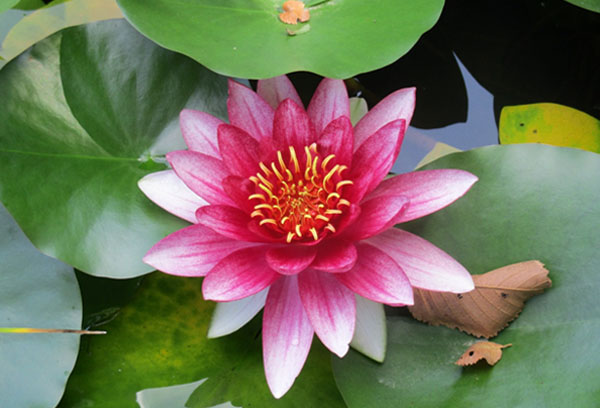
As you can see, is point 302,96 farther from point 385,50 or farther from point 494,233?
point 494,233

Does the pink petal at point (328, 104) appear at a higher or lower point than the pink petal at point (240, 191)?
higher

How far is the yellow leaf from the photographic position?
5.05 ft

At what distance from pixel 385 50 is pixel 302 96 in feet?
1.64

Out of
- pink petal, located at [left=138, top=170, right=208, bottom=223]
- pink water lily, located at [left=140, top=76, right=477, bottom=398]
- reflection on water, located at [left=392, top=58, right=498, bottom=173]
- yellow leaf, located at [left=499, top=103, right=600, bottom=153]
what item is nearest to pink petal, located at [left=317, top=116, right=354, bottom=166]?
pink water lily, located at [left=140, top=76, right=477, bottom=398]

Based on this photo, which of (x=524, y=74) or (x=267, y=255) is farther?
(x=524, y=74)

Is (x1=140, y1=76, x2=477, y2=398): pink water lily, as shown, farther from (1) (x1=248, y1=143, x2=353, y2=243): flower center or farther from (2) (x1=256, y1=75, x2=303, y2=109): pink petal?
(2) (x1=256, y1=75, x2=303, y2=109): pink petal

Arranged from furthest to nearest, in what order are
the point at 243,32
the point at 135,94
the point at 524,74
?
the point at 524,74 → the point at 135,94 → the point at 243,32

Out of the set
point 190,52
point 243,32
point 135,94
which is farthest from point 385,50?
point 135,94

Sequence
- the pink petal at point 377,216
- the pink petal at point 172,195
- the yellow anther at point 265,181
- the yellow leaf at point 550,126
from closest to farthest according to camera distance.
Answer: the pink petal at point 377,216
the yellow anther at point 265,181
the pink petal at point 172,195
the yellow leaf at point 550,126

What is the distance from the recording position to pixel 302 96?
1693 millimetres

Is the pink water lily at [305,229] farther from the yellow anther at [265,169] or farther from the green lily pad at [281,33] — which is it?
the green lily pad at [281,33]

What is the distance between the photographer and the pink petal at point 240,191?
1.11m

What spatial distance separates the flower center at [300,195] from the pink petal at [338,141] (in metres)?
0.02

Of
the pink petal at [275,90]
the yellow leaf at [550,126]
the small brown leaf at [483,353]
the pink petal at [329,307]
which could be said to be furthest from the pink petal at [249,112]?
the yellow leaf at [550,126]
